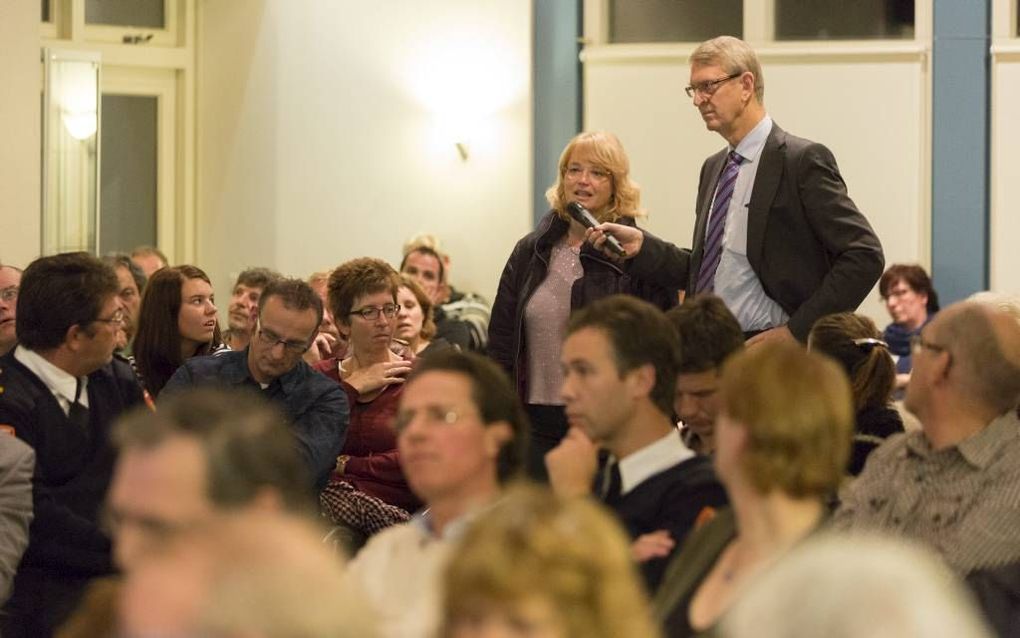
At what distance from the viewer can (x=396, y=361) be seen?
4.69 metres

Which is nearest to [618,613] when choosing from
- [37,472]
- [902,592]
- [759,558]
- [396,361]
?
[902,592]

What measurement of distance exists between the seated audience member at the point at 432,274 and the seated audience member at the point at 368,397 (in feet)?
6.95

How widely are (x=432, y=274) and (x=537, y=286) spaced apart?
2570 millimetres

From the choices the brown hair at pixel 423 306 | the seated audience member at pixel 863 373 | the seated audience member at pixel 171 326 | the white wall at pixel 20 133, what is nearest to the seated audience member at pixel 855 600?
the seated audience member at pixel 863 373

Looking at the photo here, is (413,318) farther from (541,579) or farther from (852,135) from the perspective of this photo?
(541,579)

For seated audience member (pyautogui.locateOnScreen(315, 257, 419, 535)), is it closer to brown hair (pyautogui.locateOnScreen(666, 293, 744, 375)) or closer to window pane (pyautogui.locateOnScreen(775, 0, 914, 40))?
brown hair (pyautogui.locateOnScreen(666, 293, 744, 375))

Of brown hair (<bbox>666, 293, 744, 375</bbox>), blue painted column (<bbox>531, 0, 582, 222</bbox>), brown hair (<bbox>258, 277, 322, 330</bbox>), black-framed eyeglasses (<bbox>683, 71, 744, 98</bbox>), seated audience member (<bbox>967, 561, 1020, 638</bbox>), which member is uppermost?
blue painted column (<bbox>531, 0, 582, 222</bbox>)

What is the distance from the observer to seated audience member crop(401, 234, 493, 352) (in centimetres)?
716

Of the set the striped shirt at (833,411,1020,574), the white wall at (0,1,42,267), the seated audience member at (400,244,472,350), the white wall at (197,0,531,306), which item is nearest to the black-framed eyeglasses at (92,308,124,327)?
the striped shirt at (833,411,1020,574)

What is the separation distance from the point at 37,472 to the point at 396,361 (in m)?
1.20

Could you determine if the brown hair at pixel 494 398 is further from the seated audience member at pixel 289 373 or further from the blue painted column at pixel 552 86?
the blue painted column at pixel 552 86

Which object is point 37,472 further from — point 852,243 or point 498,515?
point 498,515

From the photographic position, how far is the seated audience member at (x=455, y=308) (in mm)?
7160

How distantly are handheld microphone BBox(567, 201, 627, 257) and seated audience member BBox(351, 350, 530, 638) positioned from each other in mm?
1295
